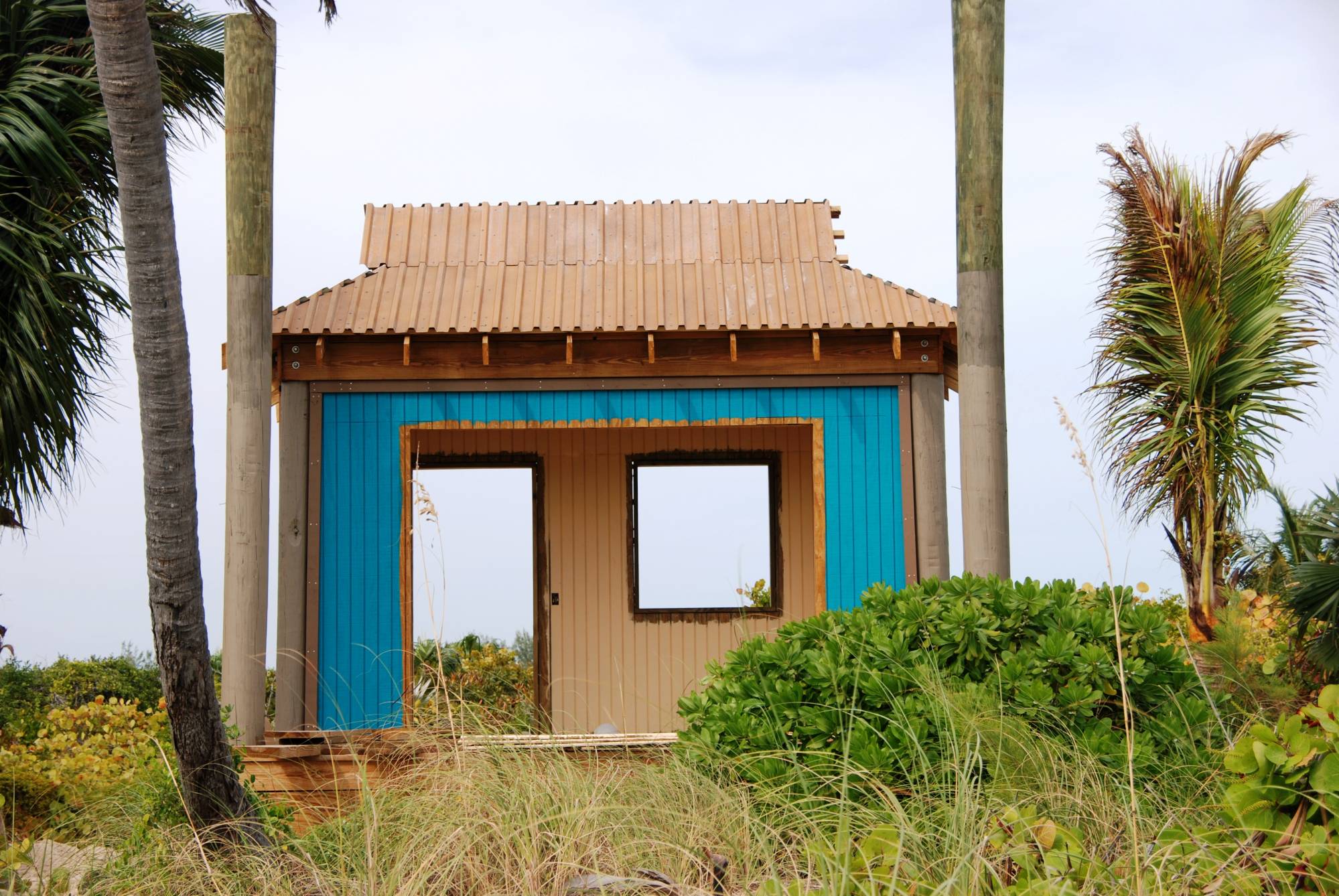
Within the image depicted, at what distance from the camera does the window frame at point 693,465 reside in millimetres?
11656

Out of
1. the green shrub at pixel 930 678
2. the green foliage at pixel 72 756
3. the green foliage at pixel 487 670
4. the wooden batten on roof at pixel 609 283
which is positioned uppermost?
the wooden batten on roof at pixel 609 283

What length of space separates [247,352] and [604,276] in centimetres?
287

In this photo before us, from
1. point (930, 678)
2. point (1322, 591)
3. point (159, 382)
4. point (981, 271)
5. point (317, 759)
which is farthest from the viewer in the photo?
point (317, 759)

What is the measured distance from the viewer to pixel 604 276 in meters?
9.88

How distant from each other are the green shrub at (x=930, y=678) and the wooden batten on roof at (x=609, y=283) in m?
3.39

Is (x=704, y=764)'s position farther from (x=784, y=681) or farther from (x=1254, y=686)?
(x=1254, y=686)

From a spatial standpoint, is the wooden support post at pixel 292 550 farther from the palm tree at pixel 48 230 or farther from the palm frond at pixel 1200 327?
the palm frond at pixel 1200 327

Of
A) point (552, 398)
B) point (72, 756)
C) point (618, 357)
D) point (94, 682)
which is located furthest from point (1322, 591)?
point (94, 682)

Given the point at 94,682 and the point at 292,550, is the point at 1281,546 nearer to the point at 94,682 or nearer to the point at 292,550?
the point at 292,550

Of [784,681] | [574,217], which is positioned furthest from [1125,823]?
[574,217]

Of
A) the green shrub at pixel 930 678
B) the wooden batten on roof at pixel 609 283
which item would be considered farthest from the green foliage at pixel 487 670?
the green shrub at pixel 930 678

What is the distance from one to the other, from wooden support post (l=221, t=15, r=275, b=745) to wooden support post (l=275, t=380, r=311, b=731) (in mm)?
532

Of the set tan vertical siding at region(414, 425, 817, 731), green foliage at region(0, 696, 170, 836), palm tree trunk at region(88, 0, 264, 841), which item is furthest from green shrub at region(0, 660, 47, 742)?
palm tree trunk at region(88, 0, 264, 841)

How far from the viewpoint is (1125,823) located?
4.34 meters
